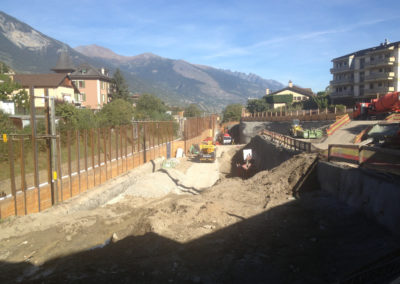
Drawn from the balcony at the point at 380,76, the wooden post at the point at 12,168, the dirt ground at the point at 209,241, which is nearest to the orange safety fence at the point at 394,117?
the dirt ground at the point at 209,241

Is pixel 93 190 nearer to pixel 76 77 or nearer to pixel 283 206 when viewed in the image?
pixel 283 206

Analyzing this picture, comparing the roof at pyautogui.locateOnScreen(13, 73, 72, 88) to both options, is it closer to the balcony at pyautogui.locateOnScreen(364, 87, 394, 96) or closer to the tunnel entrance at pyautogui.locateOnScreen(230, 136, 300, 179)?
the tunnel entrance at pyautogui.locateOnScreen(230, 136, 300, 179)

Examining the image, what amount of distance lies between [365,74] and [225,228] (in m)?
56.3

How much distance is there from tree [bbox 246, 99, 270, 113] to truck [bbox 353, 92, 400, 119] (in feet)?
209

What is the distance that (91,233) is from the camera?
11016 millimetres

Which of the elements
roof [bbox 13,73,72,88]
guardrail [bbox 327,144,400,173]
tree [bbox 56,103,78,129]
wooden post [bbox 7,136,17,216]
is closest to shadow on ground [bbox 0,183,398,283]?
guardrail [bbox 327,144,400,173]

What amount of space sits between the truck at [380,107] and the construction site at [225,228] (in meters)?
15.4

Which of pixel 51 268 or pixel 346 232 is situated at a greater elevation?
pixel 346 232

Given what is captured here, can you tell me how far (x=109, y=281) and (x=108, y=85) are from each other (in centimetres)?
6853

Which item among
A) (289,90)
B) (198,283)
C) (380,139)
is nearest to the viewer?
(198,283)

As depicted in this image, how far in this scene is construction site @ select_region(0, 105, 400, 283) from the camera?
279 inches

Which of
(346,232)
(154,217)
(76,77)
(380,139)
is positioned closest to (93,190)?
(154,217)

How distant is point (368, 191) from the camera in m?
8.86

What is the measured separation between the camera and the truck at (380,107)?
27.0 meters
